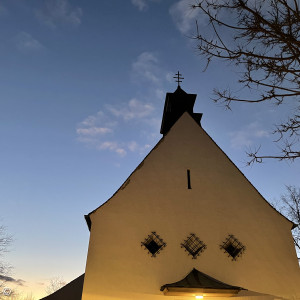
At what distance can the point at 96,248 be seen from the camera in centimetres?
872

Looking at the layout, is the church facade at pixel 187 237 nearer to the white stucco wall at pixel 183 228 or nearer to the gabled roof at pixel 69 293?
the white stucco wall at pixel 183 228

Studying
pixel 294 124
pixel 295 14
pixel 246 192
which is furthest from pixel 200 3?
pixel 246 192

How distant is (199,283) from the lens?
8062 mm

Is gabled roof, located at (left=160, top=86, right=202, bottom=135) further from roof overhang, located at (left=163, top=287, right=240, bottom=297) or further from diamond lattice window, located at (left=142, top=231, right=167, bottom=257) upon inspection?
roof overhang, located at (left=163, top=287, right=240, bottom=297)

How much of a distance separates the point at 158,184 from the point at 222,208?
2253 mm

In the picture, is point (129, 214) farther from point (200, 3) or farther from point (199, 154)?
point (200, 3)

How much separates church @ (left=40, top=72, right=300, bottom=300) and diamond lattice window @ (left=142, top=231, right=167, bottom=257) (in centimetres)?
3

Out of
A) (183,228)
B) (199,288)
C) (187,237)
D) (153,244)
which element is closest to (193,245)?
(187,237)

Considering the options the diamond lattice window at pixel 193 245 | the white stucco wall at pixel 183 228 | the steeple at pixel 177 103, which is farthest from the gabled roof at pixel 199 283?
the steeple at pixel 177 103

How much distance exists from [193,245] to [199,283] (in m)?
1.23

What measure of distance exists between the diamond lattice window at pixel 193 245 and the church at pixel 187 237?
0.03 metres

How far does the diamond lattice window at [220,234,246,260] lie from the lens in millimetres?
9047

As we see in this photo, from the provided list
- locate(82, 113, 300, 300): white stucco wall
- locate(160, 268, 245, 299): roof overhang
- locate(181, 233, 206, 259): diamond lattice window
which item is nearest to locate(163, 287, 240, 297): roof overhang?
locate(160, 268, 245, 299): roof overhang

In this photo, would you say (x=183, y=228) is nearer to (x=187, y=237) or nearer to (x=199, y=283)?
(x=187, y=237)
